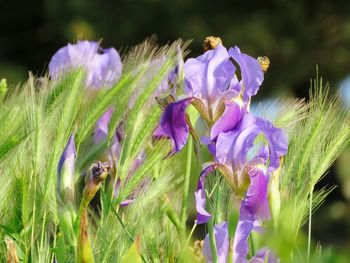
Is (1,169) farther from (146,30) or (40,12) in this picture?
(40,12)

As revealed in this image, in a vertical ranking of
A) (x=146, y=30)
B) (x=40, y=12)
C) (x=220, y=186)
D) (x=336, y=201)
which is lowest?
(x=220, y=186)

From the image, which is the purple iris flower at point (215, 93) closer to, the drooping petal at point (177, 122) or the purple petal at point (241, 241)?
the drooping petal at point (177, 122)

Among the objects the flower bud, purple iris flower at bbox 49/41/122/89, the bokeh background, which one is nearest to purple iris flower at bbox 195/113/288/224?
the flower bud

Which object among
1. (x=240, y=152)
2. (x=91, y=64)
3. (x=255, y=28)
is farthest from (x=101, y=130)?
(x=255, y=28)

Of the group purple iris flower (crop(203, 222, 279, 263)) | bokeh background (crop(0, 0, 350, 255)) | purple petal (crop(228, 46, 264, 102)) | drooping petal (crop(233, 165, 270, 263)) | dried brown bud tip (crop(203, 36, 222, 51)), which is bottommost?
purple iris flower (crop(203, 222, 279, 263))

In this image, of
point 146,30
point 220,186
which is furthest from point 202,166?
point 146,30

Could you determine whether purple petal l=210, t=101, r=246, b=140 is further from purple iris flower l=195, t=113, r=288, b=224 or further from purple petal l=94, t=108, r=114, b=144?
purple petal l=94, t=108, r=114, b=144

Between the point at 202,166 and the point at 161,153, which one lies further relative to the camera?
the point at 161,153
